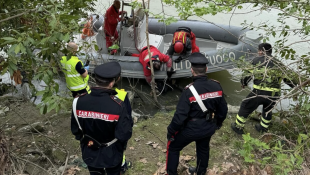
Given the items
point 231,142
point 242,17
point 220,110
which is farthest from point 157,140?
point 242,17

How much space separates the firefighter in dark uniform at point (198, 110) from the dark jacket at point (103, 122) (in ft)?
2.02

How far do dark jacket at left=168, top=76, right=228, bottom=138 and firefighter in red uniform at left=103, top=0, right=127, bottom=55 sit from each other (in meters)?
3.79

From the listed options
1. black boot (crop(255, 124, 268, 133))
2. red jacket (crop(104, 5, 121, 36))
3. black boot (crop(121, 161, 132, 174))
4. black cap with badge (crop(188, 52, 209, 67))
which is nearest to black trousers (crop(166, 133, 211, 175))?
black boot (crop(121, 161, 132, 174))

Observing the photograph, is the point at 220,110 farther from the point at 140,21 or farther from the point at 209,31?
the point at 209,31

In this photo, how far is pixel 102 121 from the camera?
8.38ft

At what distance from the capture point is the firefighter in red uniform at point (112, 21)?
21.2 ft

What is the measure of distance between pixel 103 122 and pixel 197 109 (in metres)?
1.02

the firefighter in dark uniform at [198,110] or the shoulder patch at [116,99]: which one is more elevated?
the shoulder patch at [116,99]

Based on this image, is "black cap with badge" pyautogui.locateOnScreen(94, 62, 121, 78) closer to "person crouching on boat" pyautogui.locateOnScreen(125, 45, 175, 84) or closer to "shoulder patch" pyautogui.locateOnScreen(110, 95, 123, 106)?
"shoulder patch" pyautogui.locateOnScreen(110, 95, 123, 106)

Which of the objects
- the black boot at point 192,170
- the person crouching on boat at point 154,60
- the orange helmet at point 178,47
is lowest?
the black boot at point 192,170

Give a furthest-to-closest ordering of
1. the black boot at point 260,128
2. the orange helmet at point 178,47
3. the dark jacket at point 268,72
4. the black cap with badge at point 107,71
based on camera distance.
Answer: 1. the orange helmet at point 178,47
2. the black boot at point 260,128
3. the dark jacket at point 268,72
4. the black cap with badge at point 107,71

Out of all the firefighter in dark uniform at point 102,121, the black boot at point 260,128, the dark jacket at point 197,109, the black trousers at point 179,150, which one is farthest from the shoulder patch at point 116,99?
the black boot at point 260,128

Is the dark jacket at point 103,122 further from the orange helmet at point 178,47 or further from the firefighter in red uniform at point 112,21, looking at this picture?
the firefighter in red uniform at point 112,21

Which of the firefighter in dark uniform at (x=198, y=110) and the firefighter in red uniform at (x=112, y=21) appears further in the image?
the firefighter in red uniform at (x=112, y=21)
